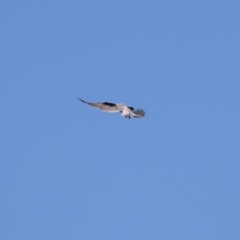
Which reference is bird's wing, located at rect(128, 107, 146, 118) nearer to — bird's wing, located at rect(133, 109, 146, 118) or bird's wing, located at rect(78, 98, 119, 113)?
bird's wing, located at rect(133, 109, 146, 118)

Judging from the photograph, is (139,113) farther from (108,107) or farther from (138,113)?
(108,107)

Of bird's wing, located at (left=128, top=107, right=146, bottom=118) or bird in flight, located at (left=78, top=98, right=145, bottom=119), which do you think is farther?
bird's wing, located at (left=128, top=107, right=146, bottom=118)

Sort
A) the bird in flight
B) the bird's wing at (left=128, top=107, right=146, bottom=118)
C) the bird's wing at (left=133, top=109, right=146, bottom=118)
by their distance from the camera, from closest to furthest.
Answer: the bird in flight → the bird's wing at (left=128, top=107, right=146, bottom=118) → the bird's wing at (left=133, top=109, right=146, bottom=118)

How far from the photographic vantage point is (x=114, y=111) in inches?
2244

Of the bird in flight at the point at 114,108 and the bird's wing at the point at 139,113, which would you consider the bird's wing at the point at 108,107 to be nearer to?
the bird in flight at the point at 114,108

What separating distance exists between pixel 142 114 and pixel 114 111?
359 centimetres

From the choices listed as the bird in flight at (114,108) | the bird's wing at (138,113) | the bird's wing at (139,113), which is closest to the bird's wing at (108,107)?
the bird in flight at (114,108)

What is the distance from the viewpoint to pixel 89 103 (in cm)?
5744

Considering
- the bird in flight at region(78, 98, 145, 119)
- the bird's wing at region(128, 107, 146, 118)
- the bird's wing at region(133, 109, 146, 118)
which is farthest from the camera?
the bird's wing at region(133, 109, 146, 118)

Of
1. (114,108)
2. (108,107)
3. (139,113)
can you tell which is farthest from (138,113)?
(108,107)

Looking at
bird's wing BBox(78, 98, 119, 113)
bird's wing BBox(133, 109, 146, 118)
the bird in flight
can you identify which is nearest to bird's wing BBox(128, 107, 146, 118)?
bird's wing BBox(133, 109, 146, 118)

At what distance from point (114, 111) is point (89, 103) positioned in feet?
6.67

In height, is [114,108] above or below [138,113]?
below

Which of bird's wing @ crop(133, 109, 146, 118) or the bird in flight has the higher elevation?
bird's wing @ crop(133, 109, 146, 118)
